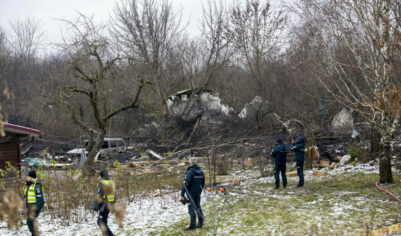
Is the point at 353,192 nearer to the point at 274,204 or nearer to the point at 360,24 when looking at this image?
the point at 274,204

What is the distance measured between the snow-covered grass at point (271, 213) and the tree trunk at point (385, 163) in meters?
0.34

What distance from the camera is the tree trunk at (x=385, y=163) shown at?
1041cm

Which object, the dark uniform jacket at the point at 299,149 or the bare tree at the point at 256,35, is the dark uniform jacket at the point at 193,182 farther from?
the bare tree at the point at 256,35

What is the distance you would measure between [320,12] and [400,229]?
275 inches

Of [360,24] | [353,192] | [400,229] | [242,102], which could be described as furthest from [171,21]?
[400,229]

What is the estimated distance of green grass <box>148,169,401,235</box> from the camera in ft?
24.1

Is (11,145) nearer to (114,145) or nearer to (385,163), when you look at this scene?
(114,145)

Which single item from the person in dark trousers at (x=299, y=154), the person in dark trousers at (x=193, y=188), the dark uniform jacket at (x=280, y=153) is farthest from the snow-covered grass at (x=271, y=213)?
the dark uniform jacket at (x=280, y=153)

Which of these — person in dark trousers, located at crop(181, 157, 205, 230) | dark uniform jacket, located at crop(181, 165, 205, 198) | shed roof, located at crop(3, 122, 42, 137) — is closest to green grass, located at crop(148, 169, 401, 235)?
person in dark trousers, located at crop(181, 157, 205, 230)

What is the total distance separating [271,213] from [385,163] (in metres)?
4.37

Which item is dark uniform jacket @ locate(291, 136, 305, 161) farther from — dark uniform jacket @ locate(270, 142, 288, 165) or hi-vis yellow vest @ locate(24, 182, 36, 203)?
hi-vis yellow vest @ locate(24, 182, 36, 203)

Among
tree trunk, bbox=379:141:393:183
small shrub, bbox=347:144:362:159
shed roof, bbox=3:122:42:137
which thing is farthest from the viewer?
small shrub, bbox=347:144:362:159

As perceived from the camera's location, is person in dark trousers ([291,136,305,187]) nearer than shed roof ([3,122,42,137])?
Yes

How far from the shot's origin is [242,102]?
116 feet
